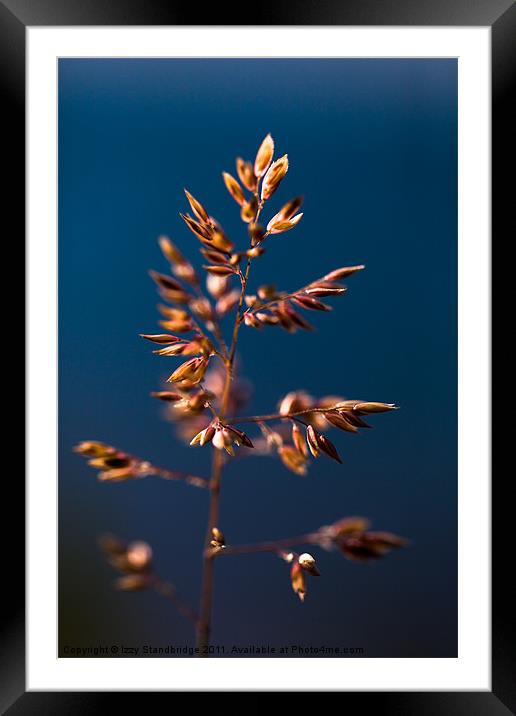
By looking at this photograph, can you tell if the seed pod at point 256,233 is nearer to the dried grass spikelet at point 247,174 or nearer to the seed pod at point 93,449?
the dried grass spikelet at point 247,174

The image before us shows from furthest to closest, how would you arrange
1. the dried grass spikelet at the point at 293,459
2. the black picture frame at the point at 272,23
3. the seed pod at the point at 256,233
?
the black picture frame at the point at 272,23, the dried grass spikelet at the point at 293,459, the seed pod at the point at 256,233

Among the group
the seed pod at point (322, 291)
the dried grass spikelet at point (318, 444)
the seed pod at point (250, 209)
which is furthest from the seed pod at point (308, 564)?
the seed pod at point (250, 209)

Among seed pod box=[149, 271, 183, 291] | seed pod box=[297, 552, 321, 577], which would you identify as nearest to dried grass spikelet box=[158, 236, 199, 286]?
seed pod box=[149, 271, 183, 291]

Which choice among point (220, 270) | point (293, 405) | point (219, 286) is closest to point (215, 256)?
point (220, 270)

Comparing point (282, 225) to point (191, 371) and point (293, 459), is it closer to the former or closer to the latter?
point (191, 371)
